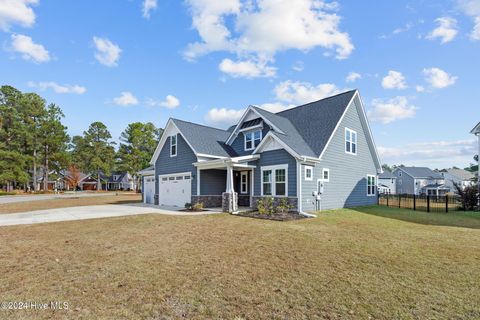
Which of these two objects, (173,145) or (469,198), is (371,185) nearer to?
(469,198)

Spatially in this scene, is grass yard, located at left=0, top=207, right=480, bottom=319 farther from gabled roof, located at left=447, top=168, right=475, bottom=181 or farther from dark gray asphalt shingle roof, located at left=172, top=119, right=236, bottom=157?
gabled roof, located at left=447, top=168, right=475, bottom=181

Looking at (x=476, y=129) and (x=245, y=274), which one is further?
(x=476, y=129)

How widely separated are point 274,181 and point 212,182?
5.13 m

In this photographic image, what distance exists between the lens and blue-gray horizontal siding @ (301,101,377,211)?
579 inches

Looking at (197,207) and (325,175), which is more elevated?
(325,175)

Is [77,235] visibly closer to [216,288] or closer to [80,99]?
[216,288]

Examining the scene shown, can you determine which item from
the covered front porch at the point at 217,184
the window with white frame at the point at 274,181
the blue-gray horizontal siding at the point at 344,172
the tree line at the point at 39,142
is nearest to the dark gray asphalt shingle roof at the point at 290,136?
the blue-gray horizontal siding at the point at 344,172

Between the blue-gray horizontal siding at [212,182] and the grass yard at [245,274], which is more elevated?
the blue-gray horizontal siding at [212,182]

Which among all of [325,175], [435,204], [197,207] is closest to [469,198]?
[435,204]

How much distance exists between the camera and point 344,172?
1719cm

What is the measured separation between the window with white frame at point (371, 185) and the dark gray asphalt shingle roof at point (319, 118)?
655cm

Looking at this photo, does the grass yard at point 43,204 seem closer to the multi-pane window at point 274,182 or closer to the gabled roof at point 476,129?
the multi-pane window at point 274,182

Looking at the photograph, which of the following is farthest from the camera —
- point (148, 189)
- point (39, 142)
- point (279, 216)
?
point (39, 142)

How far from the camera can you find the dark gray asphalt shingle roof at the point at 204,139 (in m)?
18.0
